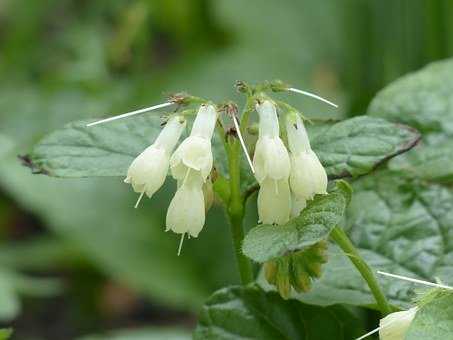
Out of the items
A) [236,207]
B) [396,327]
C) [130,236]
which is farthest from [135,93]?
[396,327]

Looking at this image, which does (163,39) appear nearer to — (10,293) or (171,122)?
(10,293)

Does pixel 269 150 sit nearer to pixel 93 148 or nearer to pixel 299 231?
pixel 299 231

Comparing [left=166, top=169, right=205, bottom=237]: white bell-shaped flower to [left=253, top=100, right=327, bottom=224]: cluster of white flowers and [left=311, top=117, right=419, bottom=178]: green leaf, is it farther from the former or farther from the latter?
[left=311, top=117, right=419, bottom=178]: green leaf

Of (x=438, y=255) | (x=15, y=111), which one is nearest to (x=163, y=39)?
(x=15, y=111)

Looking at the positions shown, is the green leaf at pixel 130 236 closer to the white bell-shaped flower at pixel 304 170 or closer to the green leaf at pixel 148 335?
the green leaf at pixel 148 335

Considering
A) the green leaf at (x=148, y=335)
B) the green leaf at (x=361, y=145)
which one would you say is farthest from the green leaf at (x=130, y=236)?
the green leaf at (x=361, y=145)

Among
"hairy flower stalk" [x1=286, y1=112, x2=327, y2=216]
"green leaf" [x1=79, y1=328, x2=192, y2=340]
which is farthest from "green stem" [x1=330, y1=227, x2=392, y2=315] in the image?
"green leaf" [x1=79, y1=328, x2=192, y2=340]

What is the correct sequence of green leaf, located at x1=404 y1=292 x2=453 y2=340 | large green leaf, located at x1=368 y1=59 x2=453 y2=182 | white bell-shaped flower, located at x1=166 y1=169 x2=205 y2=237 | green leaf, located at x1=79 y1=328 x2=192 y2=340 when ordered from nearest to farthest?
1. green leaf, located at x1=404 y1=292 x2=453 y2=340
2. white bell-shaped flower, located at x1=166 y1=169 x2=205 y2=237
3. large green leaf, located at x1=368 y1=59 x2=453 y2=182
4. green leaf, located at x1=79 y1=328 x2=192 y2=340
